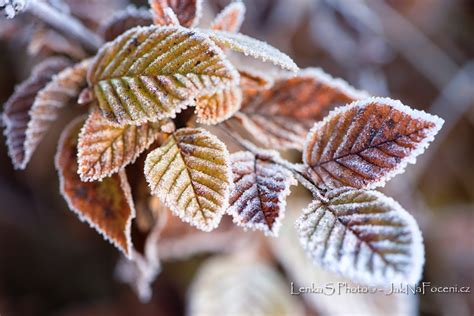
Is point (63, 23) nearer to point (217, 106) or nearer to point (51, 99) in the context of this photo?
point (51, 99)

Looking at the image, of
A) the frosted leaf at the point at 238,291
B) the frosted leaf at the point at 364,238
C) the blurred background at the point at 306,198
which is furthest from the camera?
the blurred background at the point at 306,198

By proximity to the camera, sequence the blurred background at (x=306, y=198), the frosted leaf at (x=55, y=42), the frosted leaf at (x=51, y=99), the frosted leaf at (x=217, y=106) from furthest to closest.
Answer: the blurred background at (x=306, y=198) → the frosted leaf at (x=55, y=42) → the frosted leaf at (x=51, y=99) → the frosted leaf at (x=217, y=106)

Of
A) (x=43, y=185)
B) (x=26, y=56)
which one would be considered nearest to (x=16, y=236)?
(x=43, y=185)

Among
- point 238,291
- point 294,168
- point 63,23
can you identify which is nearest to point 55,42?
point 63,23

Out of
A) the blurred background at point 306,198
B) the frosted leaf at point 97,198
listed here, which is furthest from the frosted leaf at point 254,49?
the blurred background at point 306,198

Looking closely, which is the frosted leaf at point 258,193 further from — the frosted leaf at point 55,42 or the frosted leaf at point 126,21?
the frosted leaf at point 55,42

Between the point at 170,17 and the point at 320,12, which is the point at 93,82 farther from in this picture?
the point at 320,12

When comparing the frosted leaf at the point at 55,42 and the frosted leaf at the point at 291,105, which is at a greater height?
the frosted leaf at the point at 55,42

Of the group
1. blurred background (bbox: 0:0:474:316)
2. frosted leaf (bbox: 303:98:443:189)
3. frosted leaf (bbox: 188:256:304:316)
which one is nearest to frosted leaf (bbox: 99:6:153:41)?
frosted leaf (bbox: 303:98:443:189)
